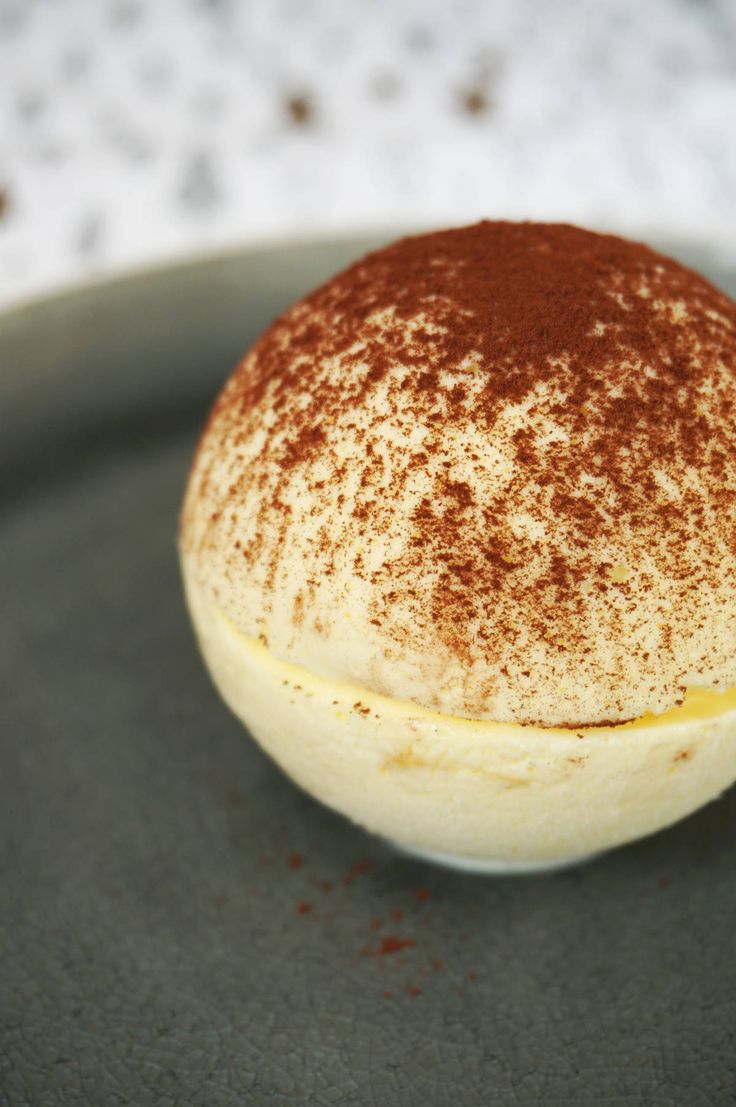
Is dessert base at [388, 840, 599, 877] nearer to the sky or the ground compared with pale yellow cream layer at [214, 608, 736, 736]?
nearer to the ground

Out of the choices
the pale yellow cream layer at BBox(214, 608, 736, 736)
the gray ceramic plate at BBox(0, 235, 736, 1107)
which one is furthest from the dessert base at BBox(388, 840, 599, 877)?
the pale yellow cream layer at BBox(214, 608, 736, 736)

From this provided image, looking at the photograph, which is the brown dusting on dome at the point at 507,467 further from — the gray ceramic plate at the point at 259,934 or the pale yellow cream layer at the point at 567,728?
the gray ceramic plate at the point at 259,934

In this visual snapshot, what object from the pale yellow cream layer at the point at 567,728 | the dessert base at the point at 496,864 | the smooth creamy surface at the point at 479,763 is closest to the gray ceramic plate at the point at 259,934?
the dessert base at the point at 496,864

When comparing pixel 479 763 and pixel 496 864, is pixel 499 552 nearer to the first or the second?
pixel 479 763

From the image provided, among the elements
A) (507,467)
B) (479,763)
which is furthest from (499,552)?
(479,763)

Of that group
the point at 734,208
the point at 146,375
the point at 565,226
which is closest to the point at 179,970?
the point at 565,226

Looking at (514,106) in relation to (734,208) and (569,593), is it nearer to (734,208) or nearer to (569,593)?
(734,208)

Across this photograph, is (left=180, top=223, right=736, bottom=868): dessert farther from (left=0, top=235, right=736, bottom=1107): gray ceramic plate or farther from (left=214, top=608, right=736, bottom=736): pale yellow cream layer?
(left=0, top=235, right=736, bottom=1107): gray ceramic plate
